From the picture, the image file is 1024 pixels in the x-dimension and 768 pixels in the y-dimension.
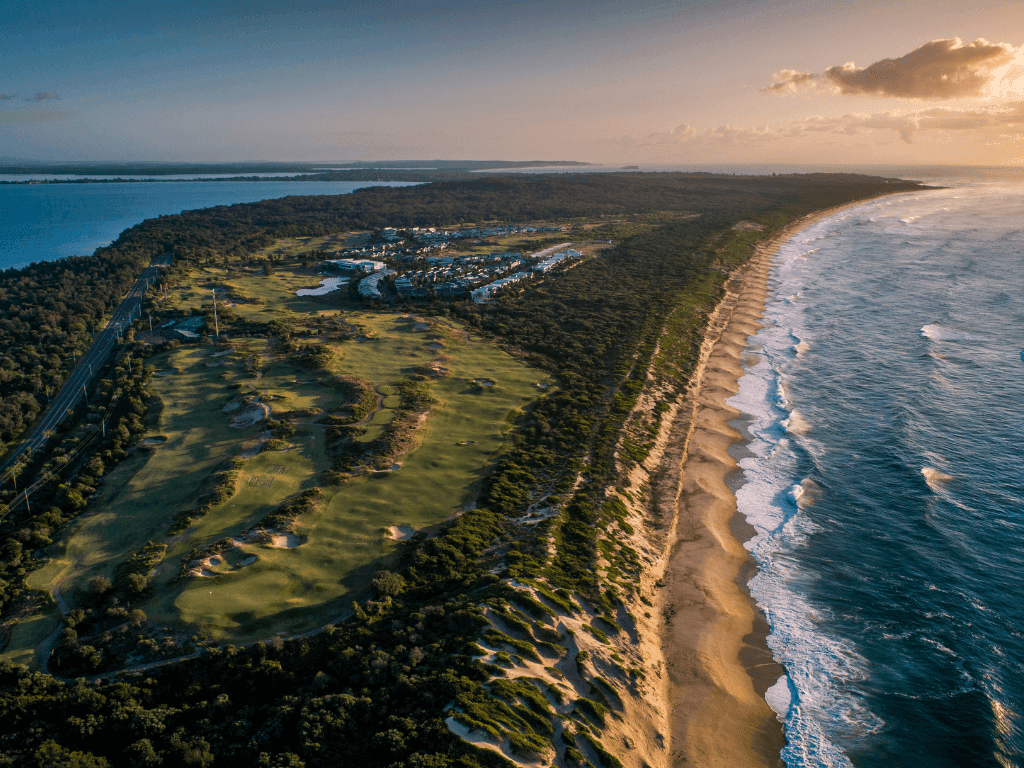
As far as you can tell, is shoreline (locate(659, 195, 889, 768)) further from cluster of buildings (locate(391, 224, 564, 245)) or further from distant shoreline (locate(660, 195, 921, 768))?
cluster of buildings (locate(391, 224, 564, 245))

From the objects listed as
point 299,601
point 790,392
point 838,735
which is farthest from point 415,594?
point 790,392

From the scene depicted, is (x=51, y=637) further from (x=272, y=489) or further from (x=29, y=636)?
(x=272, y=489)

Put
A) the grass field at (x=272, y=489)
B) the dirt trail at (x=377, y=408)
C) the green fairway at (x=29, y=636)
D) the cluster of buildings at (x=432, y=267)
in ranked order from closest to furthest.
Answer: the green fairway at (x=29, y=636)
the grass field at (x=272, y=489)
the dirt trail at (x=377, y=408)
the cluster of buildings at (x=432, y=267)

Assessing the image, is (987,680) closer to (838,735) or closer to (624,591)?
(838,735)

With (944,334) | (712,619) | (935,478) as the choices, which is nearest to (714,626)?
(712,619)

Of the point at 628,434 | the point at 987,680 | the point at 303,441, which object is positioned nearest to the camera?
the point at 987,680

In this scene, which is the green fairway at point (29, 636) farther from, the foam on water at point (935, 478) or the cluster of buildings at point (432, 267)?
the cluster of buildings at point (432, 267)

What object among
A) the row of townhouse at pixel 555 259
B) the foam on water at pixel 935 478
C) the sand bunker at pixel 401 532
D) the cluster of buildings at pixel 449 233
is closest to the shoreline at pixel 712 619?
the foam on water at pixel 935 478
